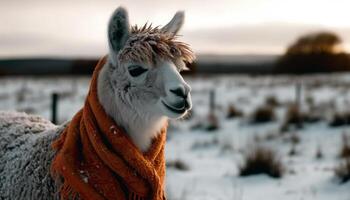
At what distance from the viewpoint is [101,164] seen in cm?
346

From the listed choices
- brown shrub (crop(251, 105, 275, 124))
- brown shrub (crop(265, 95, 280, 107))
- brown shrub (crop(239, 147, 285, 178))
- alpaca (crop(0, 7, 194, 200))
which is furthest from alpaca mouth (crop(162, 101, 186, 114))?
brown shrub (crop(265, 95, 280, 107))

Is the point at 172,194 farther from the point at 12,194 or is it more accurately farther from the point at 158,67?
the point at 158,67

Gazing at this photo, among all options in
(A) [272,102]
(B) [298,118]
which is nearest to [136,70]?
(B) [298,118]

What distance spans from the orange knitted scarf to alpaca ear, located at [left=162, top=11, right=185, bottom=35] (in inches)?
28.7

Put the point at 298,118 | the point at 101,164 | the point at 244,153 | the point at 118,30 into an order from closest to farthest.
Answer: the point at 101,164 < the point at 118,30 < the point at 244,153 < the point at 298,118

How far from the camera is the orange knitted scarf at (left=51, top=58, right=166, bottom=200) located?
11.2ft

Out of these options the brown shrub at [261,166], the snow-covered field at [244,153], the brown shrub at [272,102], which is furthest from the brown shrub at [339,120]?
the brown shrub at [261,166]

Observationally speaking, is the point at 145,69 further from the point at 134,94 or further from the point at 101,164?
the point at 101,164

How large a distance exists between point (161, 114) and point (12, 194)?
1270 mm

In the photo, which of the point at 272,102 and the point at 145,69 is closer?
the point at 145,69

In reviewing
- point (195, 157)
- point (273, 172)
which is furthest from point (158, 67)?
point (195, 157)

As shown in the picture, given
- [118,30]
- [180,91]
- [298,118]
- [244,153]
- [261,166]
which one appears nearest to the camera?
[180,91]

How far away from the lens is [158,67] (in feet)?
11.5

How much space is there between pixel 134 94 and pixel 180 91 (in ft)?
1.18
